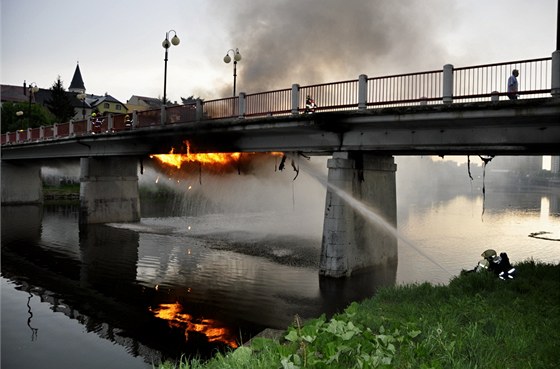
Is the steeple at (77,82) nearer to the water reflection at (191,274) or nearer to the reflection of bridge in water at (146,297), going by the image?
the water reflection at (191,274)

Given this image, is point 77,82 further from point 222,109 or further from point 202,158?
point 222,109

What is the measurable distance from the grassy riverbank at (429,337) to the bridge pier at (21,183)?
5258cm

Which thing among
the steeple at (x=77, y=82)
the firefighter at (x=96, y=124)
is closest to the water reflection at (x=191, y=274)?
the firefighter at (x=96, y=124)

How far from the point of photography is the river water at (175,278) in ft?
37.3

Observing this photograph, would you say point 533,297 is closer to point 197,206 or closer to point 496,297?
point 496,297

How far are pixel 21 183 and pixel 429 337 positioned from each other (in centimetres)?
5700

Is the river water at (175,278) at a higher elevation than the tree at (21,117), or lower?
lower

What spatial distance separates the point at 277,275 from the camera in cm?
1911

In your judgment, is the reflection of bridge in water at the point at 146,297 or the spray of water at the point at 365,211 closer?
the reflection of bridge in water at the point at 146,297

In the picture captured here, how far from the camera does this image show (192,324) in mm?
12586

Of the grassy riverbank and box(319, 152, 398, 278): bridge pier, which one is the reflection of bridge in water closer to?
box(319, 152, 398, 278): bridge pier

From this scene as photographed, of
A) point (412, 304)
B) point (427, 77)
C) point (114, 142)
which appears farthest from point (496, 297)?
point (114, 142)

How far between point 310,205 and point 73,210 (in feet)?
95.6

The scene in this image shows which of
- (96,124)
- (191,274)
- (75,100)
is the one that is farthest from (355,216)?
(75,100)
